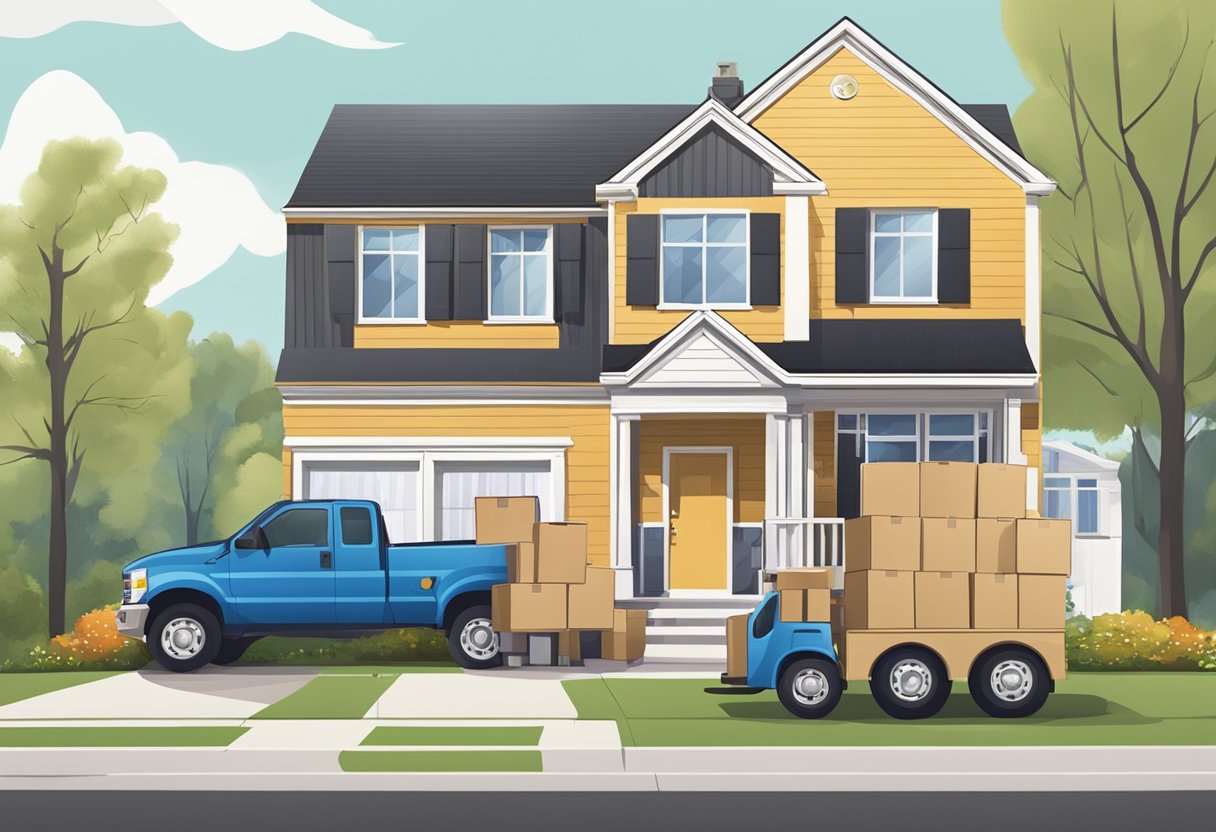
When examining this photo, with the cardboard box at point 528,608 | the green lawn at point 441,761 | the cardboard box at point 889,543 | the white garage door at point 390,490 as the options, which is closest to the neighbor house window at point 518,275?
the white garage door at point 390,490

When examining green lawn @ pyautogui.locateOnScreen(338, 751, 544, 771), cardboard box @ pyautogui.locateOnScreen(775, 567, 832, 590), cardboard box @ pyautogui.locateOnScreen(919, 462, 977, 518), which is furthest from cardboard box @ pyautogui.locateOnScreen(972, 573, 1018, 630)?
green lawn @ pyautogui.locateOnScreen(338, 751, 544, 771)

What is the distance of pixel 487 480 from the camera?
2680 cm

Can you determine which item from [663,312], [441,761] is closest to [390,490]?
[663,312]

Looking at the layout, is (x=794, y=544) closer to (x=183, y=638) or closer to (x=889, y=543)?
(x=889, y=543)

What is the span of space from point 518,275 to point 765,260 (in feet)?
13.4

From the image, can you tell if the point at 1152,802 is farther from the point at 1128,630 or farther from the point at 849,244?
the point at 849,244

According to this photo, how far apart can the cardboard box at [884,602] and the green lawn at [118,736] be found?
19.2 ft

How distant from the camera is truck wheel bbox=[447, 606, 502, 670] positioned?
21.7 m

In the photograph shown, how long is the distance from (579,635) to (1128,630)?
307 inches

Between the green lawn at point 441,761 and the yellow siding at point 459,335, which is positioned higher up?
the yellow siding at point 459,335

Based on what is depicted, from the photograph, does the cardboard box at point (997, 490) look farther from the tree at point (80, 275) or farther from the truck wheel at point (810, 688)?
the tree at point (80, 275)

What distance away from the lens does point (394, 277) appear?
→ 90.1ft

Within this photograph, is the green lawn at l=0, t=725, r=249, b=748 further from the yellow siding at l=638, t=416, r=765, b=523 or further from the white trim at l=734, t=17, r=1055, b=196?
the white trim at l=734, t=17, r=1055, b=196

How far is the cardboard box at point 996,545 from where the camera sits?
53.8 ft
